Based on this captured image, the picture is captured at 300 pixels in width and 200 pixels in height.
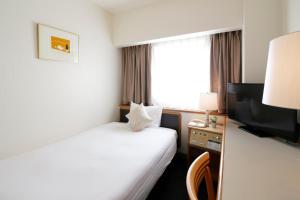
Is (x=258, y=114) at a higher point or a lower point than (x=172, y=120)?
higher

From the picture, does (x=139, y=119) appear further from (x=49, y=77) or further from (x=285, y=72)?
(x=285, y=72)

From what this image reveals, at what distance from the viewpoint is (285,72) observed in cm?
73

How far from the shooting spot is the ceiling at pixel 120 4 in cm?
276

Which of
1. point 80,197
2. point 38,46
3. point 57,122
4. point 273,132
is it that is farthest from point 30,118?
point 273,132

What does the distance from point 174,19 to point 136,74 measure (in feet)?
4.07

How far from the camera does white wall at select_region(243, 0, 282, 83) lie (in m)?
1.86

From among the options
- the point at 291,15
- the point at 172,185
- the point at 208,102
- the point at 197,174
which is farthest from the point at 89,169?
the point at 291,15

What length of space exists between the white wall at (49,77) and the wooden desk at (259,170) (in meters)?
2.26

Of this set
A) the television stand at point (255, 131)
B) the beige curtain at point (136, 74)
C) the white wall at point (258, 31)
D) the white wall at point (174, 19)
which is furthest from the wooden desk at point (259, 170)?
the beige curtain at point (136, 74)

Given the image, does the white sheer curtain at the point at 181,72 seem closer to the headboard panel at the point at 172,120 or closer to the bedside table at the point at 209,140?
the headboard panel at the point at 172,120

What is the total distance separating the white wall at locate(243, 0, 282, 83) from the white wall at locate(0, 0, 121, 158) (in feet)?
7.81

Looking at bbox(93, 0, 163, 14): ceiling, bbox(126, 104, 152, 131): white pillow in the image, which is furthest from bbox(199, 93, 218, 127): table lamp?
bbox(93, 0, 163, 14): ceiling

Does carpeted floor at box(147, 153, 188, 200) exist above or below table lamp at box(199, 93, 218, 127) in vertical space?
below

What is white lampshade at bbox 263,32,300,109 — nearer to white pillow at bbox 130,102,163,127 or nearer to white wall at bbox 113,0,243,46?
white wall at bbox 113,0,243,46
